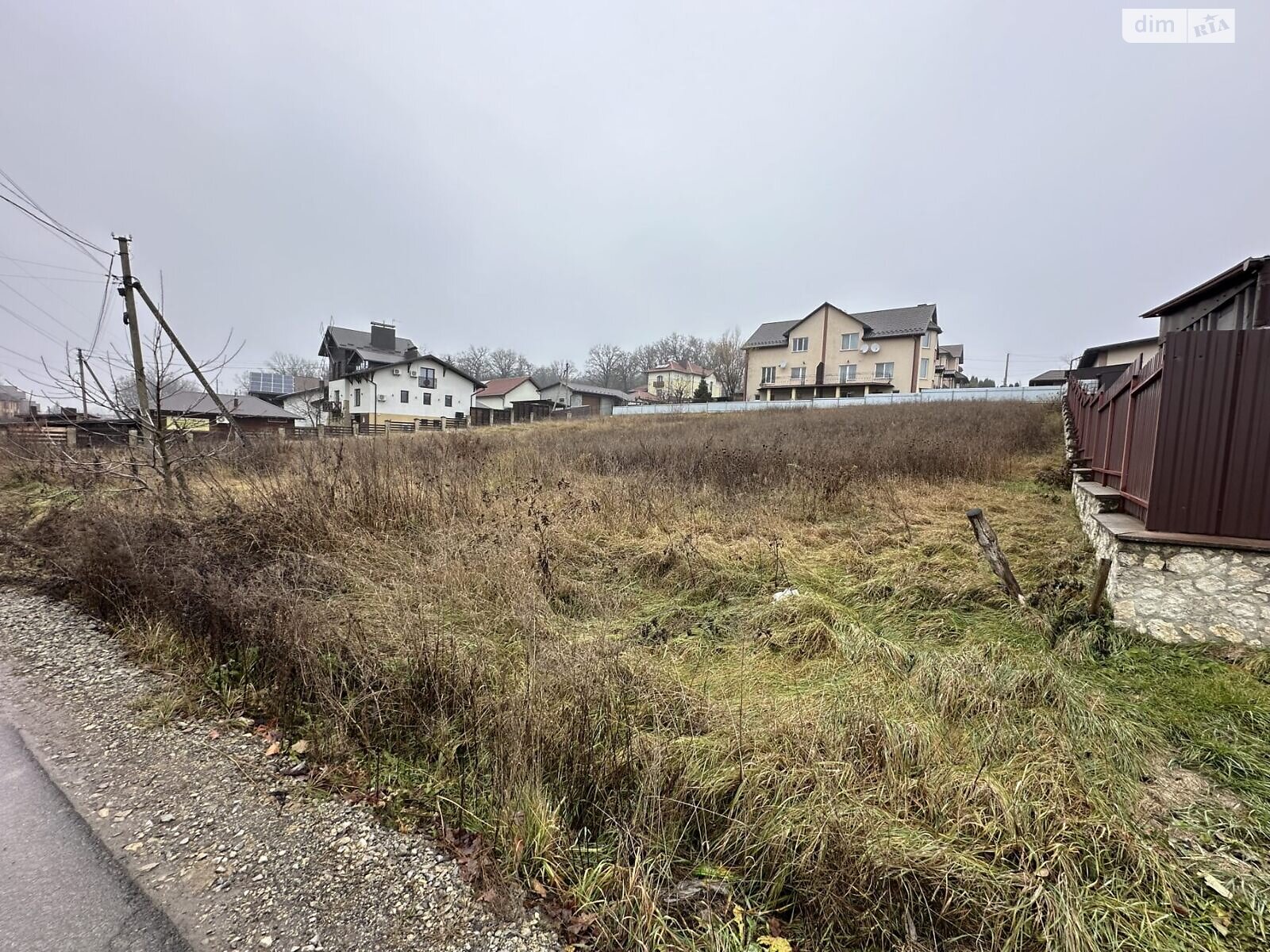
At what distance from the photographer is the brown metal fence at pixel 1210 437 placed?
11.0 ft

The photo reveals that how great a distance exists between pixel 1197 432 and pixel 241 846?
6020 mm

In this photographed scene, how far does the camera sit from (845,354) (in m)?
41.5

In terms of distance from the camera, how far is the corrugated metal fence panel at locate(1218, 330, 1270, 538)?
3.34 m

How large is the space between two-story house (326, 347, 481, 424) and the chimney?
161 cm

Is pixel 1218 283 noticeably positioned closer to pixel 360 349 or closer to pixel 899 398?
pixel 899 398

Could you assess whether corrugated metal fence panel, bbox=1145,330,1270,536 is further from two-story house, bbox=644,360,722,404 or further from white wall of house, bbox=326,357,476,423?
two-story house, bbox=644,360,722,404

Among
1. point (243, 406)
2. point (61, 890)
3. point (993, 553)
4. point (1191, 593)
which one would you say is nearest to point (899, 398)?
point (993, 553)

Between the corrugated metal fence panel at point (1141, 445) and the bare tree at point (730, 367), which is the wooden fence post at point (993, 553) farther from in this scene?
the bare tree at point (730, 367)

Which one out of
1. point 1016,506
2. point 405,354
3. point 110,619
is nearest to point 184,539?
point 110,619

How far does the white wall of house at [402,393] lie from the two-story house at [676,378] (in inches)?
1091

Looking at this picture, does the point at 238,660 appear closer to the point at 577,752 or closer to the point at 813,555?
the point at 577,752

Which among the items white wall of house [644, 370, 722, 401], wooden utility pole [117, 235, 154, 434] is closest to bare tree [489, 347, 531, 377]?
white wall of house [644, 370, 722, 401]

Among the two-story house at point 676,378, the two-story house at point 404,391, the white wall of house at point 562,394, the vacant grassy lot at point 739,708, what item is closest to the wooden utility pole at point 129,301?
the vacant grassy lot at point 739,708

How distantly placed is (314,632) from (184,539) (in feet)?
9.26
